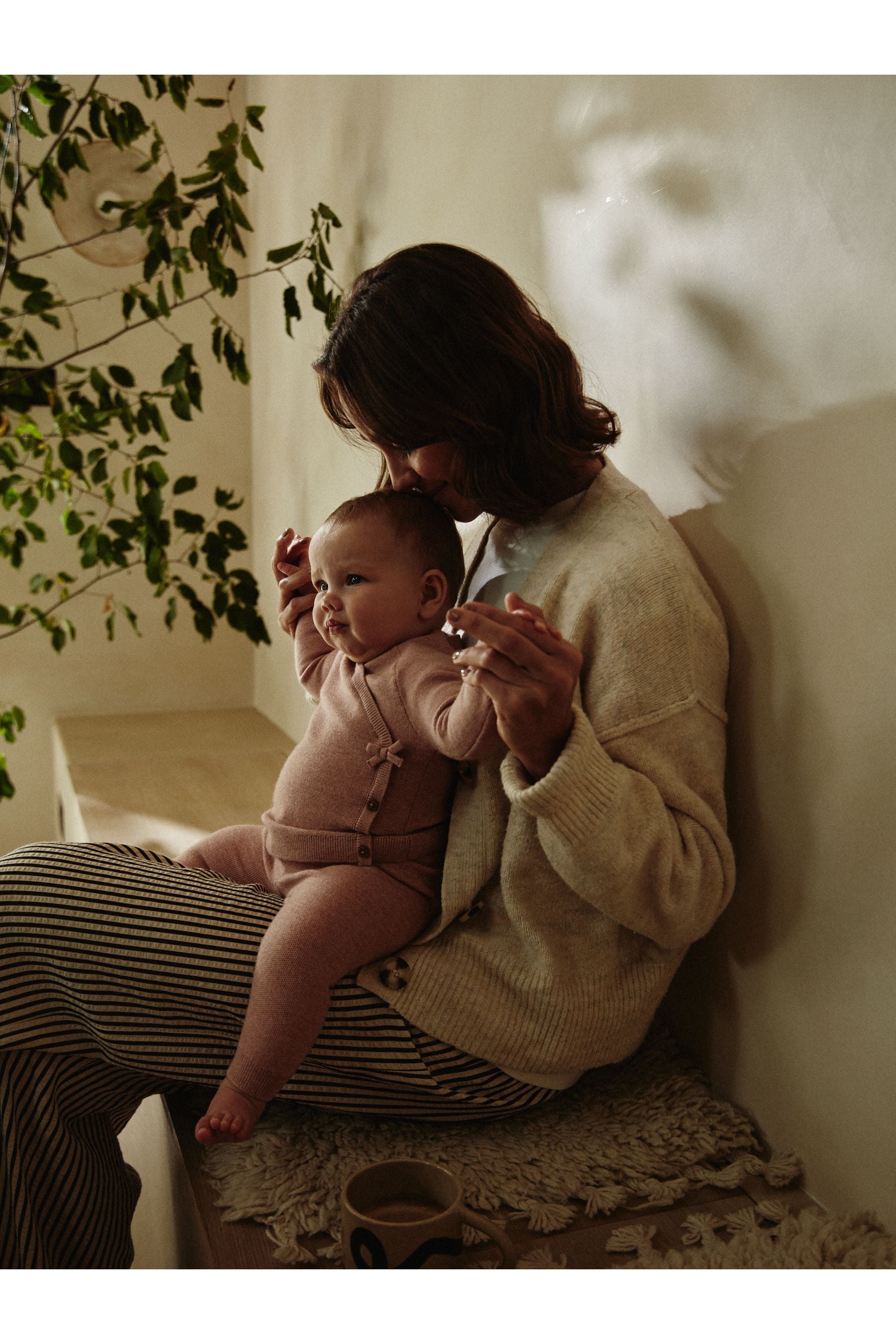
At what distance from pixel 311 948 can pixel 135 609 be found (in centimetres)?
253

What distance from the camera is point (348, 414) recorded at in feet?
3.84

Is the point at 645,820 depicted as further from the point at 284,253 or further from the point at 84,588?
the point at 84,588

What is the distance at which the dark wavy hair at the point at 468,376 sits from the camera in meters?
1.08

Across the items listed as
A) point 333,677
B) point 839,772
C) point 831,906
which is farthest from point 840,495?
point 333,677

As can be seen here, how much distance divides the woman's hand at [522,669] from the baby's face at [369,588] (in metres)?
0.29

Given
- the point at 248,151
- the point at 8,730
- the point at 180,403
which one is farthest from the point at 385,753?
the point at 8,730

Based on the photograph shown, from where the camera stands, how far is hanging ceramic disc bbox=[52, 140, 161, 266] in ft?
9.87

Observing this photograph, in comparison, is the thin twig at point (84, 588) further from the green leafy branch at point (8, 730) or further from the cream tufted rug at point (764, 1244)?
the cream tufted rug at point (764, 1244)

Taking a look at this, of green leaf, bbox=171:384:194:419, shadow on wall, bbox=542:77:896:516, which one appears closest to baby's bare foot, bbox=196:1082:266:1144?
shadow on wall, bbox=542:77:896:516

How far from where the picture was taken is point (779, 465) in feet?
→ 3.34

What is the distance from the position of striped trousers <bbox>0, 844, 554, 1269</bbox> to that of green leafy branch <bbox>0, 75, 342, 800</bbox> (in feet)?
3.98

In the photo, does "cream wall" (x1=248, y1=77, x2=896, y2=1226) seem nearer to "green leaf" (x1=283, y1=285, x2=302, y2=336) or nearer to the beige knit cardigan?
the beige knit cardigan

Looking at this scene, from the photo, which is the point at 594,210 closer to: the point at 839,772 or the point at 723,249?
the point at 723,249
